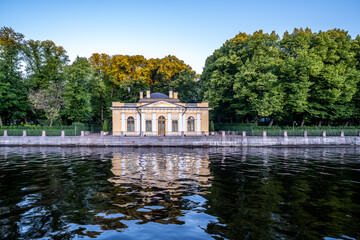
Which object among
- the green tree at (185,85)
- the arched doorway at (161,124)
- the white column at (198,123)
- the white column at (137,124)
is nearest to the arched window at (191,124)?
the white column at (198,123)

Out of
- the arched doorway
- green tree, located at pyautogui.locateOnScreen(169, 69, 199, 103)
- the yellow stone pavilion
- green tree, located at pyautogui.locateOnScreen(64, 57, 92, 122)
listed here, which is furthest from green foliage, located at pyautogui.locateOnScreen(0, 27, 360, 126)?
the arched doorway

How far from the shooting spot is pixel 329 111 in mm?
34719

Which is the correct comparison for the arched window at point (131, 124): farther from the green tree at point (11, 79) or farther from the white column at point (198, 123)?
the green tree at point (11, 79)

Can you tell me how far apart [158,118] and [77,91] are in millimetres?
13861

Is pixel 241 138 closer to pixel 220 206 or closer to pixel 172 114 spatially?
pixel 172 114

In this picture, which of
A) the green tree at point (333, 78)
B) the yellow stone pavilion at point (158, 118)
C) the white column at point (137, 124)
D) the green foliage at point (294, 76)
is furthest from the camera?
the white column at point (137, 124)

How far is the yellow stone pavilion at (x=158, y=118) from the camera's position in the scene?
35.1 metres

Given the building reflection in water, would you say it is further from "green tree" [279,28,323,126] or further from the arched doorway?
"green tree" [279,28,323,126]

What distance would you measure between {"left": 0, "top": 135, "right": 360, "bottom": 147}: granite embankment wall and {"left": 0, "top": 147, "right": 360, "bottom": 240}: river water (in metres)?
15.2

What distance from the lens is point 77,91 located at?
36938 millimetres

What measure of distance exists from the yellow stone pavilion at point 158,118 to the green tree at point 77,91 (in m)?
5.91

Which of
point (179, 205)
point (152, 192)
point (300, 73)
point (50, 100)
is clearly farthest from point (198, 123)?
point (179, 205)

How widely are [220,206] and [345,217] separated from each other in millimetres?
3513

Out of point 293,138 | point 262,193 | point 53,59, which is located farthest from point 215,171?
point 53,59
